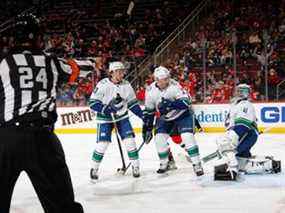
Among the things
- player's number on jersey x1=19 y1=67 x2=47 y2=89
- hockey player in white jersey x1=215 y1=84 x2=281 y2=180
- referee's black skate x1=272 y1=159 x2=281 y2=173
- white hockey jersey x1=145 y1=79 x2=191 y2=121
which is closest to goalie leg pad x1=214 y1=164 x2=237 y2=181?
hockey player in white jersey x1=215 y1=84 x2=281 y2=180

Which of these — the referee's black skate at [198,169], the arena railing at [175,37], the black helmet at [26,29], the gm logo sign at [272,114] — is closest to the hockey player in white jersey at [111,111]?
the referee's black skate at [198,169]

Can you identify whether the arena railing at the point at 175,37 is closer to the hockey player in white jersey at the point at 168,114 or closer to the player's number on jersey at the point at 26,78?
the hockey player in white jersey at the point at 168,114

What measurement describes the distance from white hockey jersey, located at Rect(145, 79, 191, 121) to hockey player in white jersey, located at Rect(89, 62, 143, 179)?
26 cm

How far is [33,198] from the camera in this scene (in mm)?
5586

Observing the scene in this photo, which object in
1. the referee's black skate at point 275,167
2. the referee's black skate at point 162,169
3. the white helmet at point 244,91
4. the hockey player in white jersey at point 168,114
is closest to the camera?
the white helmet at point 244,91

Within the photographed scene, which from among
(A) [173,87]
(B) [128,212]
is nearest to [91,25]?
(A) [173,87]

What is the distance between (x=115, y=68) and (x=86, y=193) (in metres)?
1.45

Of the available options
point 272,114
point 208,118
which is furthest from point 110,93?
point 272,114

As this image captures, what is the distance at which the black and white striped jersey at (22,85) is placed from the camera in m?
3.02

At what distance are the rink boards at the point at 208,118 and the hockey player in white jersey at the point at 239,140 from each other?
4.39 m

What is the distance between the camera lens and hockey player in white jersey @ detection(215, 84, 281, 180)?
616cm

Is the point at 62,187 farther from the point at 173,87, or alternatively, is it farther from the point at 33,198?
the point at 173,87

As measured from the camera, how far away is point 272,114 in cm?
1157

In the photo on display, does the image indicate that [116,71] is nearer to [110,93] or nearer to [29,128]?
[110,93]
